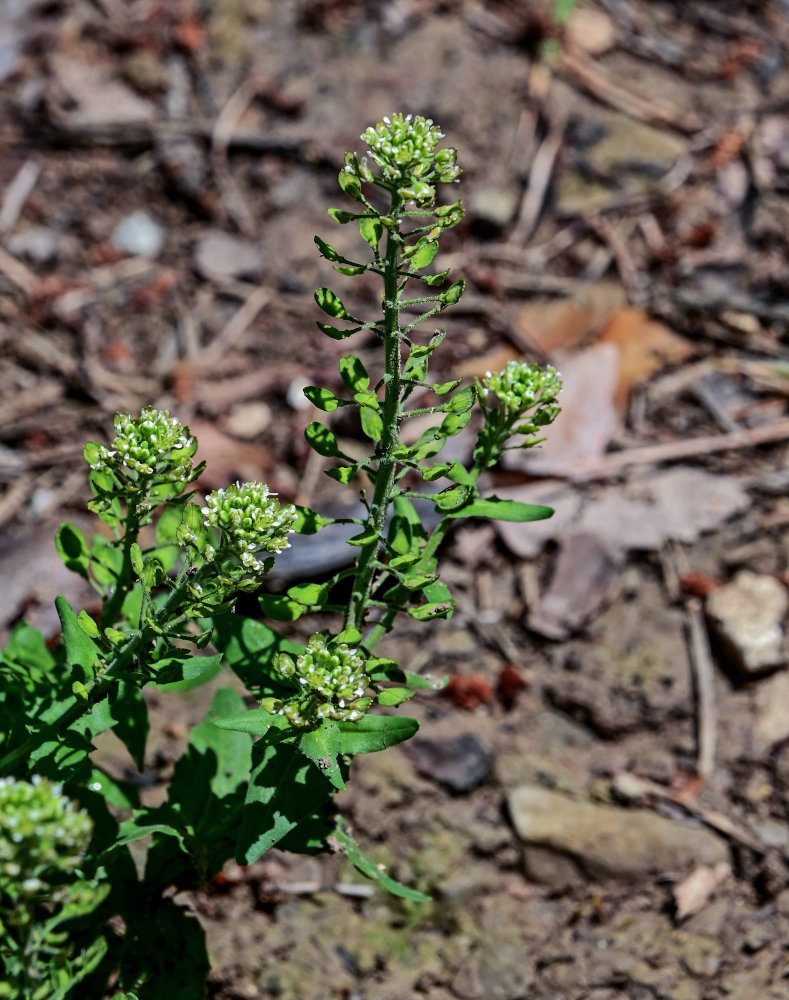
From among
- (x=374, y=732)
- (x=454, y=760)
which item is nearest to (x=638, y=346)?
(x=454, y=760)

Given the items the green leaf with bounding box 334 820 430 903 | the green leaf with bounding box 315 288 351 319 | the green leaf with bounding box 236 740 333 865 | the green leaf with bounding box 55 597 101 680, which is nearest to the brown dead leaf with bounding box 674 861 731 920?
the green leaf with bounding box 334 820 430 903

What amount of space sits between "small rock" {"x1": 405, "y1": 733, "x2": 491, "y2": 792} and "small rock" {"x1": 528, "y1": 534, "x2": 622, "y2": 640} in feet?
2.72

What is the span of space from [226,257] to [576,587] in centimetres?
357

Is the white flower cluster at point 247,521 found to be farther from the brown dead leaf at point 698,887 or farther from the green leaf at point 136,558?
the brown dead leaf at point 698,887

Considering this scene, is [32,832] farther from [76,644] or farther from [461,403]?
[461,403]

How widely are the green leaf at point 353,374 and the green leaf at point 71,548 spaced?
4.21ft

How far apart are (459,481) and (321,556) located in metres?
2.27

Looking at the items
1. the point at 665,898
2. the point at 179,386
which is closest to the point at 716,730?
the point at 665,898

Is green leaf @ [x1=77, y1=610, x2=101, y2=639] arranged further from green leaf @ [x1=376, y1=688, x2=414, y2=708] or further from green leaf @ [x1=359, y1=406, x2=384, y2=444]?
green leaf @ [x1=359, y1=406, x2=384, y2=444]

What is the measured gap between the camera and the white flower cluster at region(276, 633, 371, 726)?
10.1ft

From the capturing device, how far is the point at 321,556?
562 centimetres

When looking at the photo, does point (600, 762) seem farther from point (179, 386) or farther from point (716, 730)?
point (179, 386)

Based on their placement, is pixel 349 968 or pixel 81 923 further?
pixel 349 968

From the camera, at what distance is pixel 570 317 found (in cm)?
712
